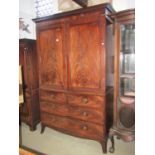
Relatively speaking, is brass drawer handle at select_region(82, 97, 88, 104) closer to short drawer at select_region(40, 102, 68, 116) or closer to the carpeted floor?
short drawer at select_region(40, 102, 68, 116)

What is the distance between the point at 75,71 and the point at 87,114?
2.14ft

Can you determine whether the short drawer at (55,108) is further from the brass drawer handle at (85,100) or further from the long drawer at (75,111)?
the brass drawer handle at (85,100)

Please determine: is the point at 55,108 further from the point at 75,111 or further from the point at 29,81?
the point at 29,81

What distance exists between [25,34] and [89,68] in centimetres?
194

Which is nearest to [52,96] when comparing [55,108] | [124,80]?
[55,108]

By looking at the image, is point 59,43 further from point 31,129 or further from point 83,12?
point 31,129

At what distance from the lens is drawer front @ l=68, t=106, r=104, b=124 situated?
2.13 meters

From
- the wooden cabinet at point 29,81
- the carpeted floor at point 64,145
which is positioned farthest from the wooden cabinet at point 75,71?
the wooden cabinet at point 29,81

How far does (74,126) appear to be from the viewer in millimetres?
2355

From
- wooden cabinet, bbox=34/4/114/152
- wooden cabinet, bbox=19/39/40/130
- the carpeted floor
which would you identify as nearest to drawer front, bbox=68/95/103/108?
wooden cabinet, bbox=34/4/114/152

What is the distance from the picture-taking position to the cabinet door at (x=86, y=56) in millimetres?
2055

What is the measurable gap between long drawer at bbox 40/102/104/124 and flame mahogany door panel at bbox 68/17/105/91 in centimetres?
32
